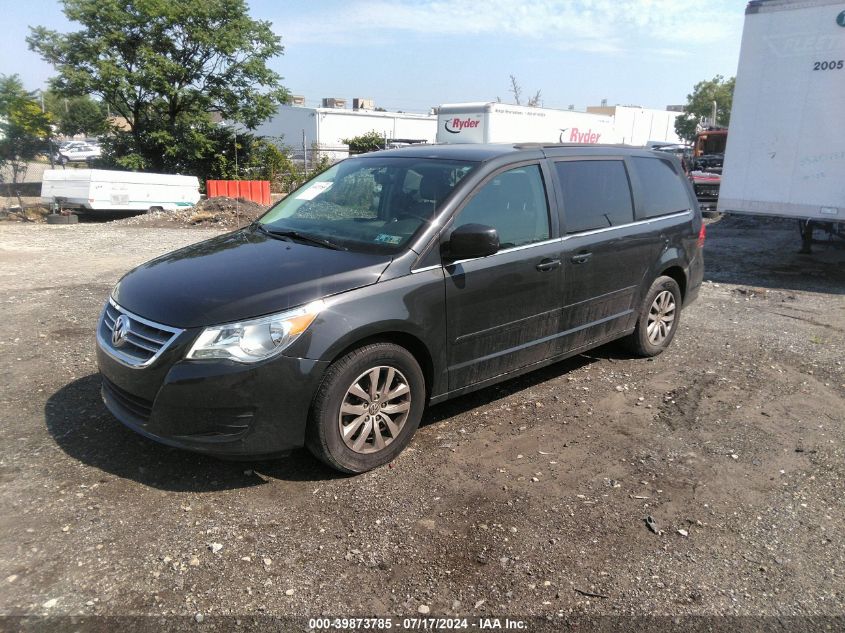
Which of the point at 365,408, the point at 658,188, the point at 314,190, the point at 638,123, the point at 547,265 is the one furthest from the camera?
the point at 638,123

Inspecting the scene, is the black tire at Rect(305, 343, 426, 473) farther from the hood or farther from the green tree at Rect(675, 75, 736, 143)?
the green tree at Rect(675, 75, 736, 143)

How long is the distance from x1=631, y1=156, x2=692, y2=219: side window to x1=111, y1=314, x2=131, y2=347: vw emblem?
4.14 m

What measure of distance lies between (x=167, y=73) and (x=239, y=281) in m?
26.1

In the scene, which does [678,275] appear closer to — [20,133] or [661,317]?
[661,317]

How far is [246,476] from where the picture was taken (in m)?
3.71

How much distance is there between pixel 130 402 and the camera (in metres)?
3.54

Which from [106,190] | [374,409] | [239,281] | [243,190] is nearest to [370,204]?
[239,281]

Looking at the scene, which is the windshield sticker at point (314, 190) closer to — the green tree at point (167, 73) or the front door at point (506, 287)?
the front door at point (506, 287)

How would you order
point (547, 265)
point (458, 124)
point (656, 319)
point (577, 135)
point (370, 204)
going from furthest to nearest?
1. point (577, 135)
2. point (458, 124)
3. point (656, 319)
4. point (547, 265)
5. point (370, 204)

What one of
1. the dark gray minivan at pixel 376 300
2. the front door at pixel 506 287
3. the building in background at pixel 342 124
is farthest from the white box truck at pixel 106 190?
the building in background at pixel 342 124

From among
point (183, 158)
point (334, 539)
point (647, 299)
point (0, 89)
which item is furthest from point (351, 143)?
point (334, 539)

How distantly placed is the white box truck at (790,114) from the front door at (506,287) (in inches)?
288

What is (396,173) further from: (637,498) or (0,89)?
(0,89)

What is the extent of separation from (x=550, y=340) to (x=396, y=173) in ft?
5.46
